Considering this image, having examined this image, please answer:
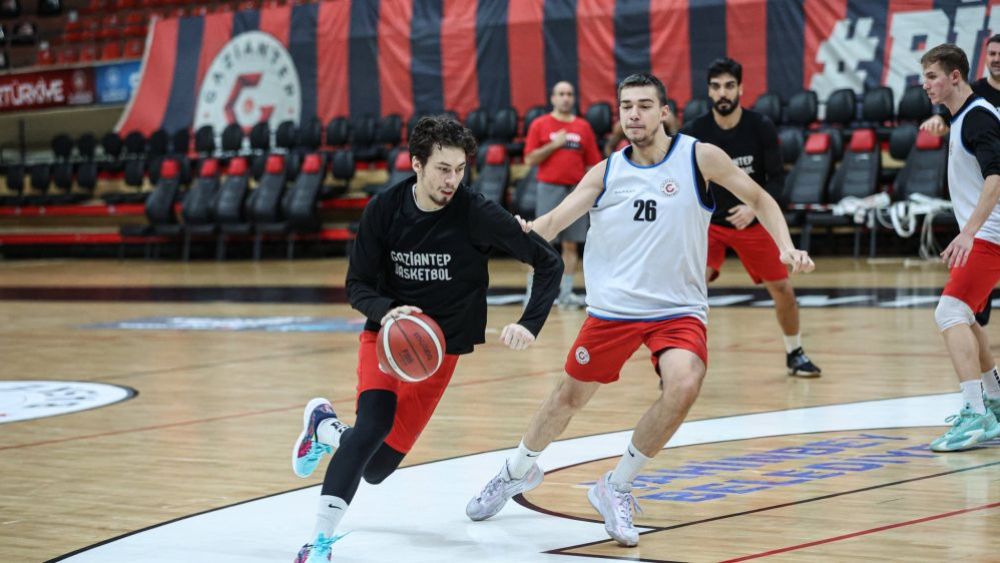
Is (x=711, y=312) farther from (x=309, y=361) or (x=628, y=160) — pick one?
(x=628, y=160)

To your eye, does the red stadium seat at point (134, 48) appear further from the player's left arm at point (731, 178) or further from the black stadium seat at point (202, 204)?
the player's left arm at point (731, 178)

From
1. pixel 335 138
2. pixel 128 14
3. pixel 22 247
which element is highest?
pixel 128 14

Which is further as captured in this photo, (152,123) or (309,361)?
(152,123)

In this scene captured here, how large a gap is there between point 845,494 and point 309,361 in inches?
221

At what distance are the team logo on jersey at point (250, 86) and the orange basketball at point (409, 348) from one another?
64.7ft

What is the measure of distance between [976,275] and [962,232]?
13.3 inches

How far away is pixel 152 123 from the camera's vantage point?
25547 millimetres

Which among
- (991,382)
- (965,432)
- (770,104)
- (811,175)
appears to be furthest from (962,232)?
(770,104)

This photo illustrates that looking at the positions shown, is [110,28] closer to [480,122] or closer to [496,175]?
[480,122]

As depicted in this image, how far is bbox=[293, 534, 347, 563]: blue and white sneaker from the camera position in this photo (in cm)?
430

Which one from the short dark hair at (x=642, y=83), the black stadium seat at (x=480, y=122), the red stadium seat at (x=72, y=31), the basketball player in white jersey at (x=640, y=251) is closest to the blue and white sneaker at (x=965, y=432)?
the basketball player in white jersey at (x=640, y=251)

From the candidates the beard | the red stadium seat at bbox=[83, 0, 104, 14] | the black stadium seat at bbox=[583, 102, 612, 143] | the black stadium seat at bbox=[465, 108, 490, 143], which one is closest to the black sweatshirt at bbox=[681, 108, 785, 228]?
the beard

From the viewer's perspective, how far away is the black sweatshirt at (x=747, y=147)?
28.0 ft

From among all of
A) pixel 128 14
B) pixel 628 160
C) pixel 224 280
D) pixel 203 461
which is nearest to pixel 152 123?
pixel 128 14
